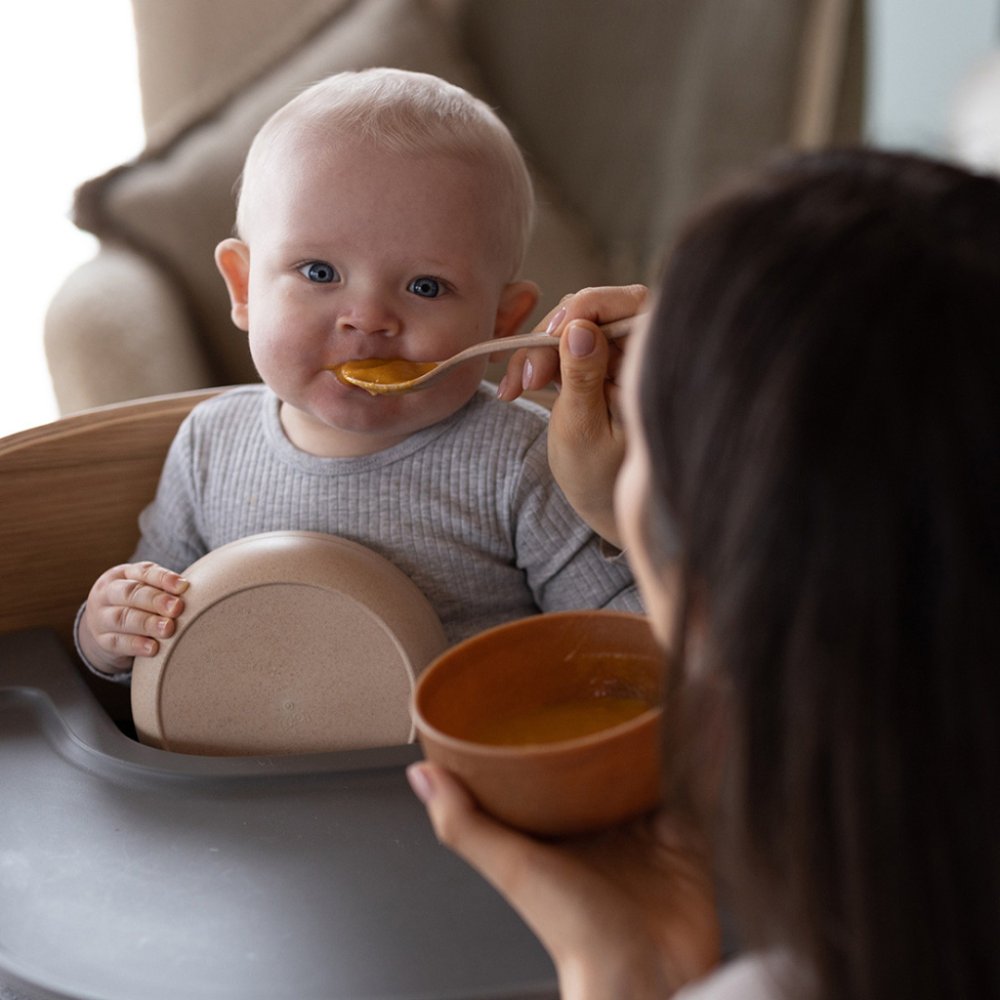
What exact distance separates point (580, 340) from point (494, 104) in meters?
1.33

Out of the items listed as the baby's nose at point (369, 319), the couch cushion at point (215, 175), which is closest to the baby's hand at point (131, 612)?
the baby's nose at point (369, 319)

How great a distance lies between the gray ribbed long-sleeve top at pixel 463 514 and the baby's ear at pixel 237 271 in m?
0.13

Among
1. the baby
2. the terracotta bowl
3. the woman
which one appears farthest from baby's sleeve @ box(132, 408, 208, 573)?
the woman

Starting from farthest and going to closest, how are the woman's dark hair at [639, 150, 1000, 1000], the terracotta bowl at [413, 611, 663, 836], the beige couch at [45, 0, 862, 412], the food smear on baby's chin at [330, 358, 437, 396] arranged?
the beige couch at [45, 0, 862, 412]
the food smear on baby's chin at [330, 358, 437, 396]
the terracotta bowl at [413, 611, 663, 836]
the woman's dark hair at [639, 150, 1000, 1000]

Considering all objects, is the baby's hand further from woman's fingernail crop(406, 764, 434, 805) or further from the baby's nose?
woman's fingernail crop(406, 764, 434, 805)

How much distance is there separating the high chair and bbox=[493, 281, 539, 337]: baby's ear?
1.39 feet

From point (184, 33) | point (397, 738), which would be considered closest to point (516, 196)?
point (397, 738)

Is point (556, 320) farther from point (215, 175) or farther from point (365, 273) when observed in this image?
point (215, 175)

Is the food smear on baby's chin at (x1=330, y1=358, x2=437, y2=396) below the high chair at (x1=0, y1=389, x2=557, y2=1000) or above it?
above

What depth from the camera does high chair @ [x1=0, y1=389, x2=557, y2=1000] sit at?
706 millimetres

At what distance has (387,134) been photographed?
1.02 meters

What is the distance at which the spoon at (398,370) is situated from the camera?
3.12 feet

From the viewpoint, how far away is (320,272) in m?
1.04

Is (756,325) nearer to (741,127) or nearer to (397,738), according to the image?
(397,738)
